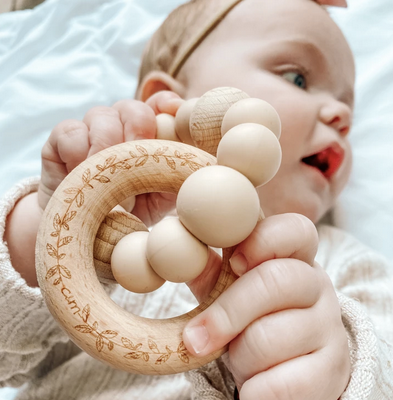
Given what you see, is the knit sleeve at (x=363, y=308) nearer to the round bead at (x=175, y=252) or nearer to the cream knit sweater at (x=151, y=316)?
the cream knit sweater at (x=151, y=316)

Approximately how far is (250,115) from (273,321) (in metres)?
0.19

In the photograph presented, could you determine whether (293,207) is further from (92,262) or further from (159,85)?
(92,262)

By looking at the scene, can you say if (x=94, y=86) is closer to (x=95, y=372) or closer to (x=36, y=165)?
(x=36, y=165)

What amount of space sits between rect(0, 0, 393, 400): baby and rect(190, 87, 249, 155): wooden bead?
0.10 m

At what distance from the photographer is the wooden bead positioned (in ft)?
1.20

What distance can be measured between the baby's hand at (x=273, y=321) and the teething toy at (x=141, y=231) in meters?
0.02

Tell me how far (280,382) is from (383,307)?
1.44 ft

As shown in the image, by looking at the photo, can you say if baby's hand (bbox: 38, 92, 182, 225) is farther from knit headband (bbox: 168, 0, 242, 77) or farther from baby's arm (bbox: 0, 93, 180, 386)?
knit headband (bbox: 168, 0, 242, 77)

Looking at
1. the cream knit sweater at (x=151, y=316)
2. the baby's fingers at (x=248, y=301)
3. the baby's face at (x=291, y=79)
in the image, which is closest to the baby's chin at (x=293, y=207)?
the baby's face at (x=291, y=79)

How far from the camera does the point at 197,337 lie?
330 millimetres

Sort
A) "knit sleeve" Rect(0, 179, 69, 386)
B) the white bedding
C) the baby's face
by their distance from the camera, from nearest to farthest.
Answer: "knit sleeve" Rect(0, 179, 69, 386)
the baby's face
the white bedding

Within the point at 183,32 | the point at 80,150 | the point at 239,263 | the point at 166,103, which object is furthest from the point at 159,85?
the point at 239,263

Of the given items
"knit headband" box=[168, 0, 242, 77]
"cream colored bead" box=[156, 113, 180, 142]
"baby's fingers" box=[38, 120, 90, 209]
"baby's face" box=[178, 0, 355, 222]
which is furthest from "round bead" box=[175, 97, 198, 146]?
"knit headband" box=[168, 0, 242, 77]

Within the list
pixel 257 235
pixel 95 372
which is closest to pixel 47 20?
pixel 95 372
